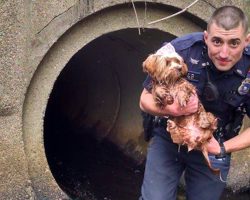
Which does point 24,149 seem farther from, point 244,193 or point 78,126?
point 78,126

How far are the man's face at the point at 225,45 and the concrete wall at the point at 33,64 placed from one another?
61.3 inches

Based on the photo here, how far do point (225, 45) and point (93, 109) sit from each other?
4376mm

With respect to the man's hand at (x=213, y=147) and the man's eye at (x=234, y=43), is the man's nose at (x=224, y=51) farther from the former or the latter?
the man's hand at (x=213, y=147)

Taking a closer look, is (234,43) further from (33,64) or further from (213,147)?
(33,64)

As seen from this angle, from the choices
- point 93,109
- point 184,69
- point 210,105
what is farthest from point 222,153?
point 93,109

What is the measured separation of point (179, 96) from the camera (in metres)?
3.29

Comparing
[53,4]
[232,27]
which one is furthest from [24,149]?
[232,27]

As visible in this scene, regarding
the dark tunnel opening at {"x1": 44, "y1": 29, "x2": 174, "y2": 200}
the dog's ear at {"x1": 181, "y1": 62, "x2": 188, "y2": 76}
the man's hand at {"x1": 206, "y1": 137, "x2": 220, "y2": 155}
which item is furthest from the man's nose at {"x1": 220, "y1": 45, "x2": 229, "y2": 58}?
the dark tunnel opening at {"x1": 44, "y1": 29, "x2": 174, "y2": 200}

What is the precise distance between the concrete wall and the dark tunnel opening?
0.81m

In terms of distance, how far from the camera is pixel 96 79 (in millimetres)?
7438

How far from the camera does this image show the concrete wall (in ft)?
14.3

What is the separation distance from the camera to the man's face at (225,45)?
333cm

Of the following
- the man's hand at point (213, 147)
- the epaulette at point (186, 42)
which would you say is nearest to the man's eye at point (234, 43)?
the epaulette at point (186, 42)

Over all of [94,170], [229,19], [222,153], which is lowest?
[94,170]
